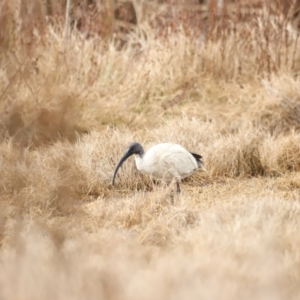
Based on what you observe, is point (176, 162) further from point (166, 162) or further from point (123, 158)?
point (123, 158)

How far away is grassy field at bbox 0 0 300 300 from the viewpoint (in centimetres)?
423

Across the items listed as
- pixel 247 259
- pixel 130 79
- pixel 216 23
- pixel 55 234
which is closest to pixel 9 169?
pixel 55 234

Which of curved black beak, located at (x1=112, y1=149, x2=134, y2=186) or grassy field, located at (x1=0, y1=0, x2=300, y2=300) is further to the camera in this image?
curved black beak, located at (x1=112, y1=149, x2=134, y2=186)

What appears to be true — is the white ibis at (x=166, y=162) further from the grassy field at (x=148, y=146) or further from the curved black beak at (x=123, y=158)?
the grassy field at (x=148, y=146)

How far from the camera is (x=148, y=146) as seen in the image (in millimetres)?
7898

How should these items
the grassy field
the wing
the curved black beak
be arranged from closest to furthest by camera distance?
1. the grassy field
2. the wing
3. the curved black beak

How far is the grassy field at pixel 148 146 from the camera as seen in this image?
4.23m

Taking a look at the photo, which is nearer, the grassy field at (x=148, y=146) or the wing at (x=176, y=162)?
the grassy field at (x=148, y=146)

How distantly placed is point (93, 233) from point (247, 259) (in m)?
1.26

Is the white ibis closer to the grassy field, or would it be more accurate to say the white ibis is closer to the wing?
the wing

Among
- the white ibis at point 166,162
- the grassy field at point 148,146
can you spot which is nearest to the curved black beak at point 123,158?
the white ibis at point 166,162

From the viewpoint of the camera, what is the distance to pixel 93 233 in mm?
5336

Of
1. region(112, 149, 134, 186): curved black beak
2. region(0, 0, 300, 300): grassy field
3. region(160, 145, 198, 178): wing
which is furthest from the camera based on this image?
region(112, 149, 134, 186): curved black beak

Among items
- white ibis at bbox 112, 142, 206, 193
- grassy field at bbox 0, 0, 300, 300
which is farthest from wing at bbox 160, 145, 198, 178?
grassy field at bbox 0, 0, 300, 300
